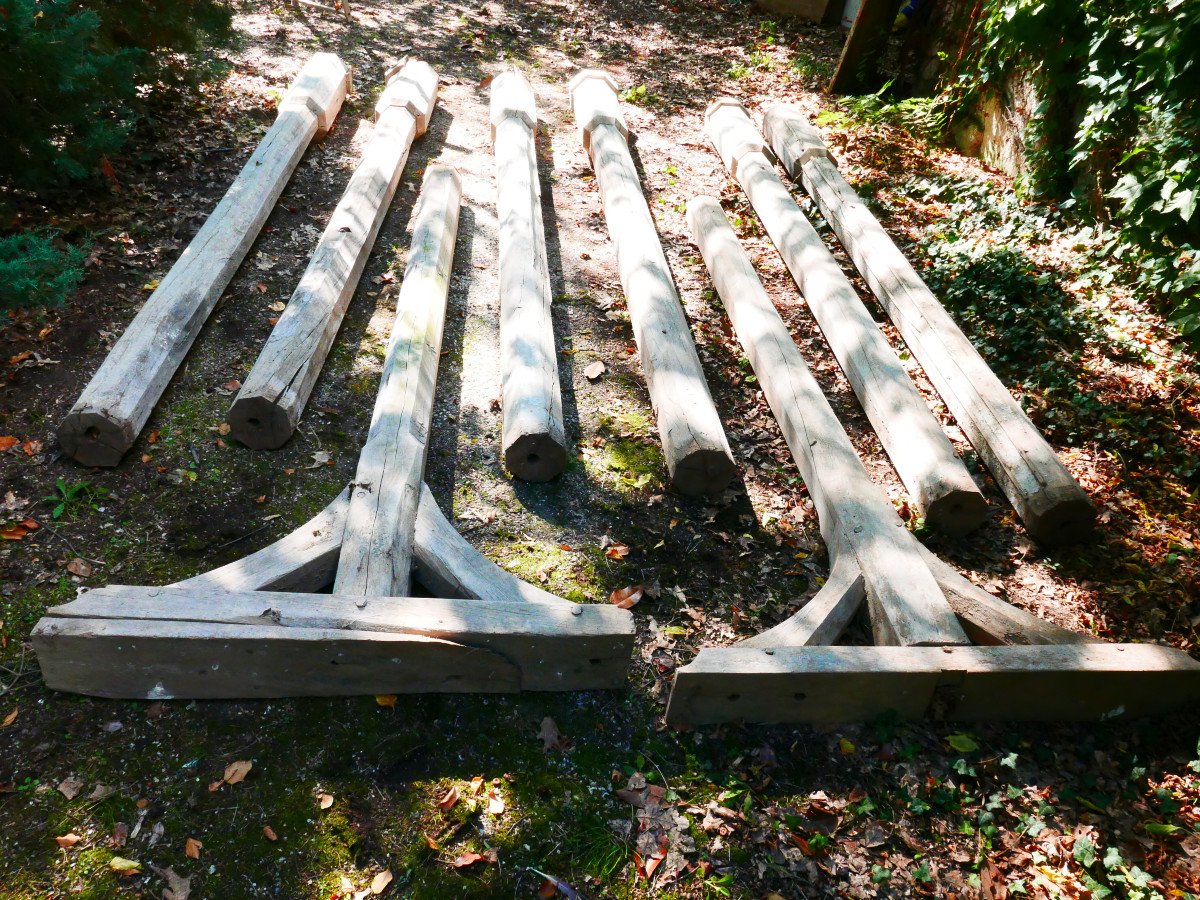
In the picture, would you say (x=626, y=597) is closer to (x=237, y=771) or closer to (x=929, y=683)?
(x=929, y=683)

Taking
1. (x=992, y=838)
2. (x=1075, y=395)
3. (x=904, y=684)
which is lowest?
(x=992, y=838)

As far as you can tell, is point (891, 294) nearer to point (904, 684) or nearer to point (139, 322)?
point (904, 684)

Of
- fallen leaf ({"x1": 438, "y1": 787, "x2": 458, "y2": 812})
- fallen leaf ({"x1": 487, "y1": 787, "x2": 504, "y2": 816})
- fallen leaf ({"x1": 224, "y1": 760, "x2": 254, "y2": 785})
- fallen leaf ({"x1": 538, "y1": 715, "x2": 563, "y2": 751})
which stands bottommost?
fallen leaf ({"x1": 224, "y1": 760, "x2": 254, "y2": 785})

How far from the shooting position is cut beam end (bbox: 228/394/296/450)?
3922 mm

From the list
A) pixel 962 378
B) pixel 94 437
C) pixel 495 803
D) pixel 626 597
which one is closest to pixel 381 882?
pixel 495 803

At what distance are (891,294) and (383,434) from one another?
11.6 ft

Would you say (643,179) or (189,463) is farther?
(643,179)

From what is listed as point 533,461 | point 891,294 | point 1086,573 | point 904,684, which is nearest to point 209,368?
point 533,461

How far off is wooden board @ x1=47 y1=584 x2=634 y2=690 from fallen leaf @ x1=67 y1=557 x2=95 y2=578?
612 millimetres

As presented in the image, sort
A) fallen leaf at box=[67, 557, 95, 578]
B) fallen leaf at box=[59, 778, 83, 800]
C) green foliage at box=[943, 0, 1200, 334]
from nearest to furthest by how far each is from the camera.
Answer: fallen leaf at box=[59, 778, 83, 800]
fallen leaf at box=[67, 557, 95, 578]
green foliage at box=[943, 0, 1200, 334]

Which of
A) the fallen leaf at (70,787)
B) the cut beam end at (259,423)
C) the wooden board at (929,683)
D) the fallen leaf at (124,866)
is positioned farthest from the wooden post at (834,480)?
the fallen leaf at (70,787)

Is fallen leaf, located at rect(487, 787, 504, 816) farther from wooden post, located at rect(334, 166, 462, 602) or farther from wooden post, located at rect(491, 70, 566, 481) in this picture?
wooden post, located at rect(491, 70, 566, 481)

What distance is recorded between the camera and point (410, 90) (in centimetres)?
720

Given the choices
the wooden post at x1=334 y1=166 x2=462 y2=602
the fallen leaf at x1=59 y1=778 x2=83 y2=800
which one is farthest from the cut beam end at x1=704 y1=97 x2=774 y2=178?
the fallen leaf at x1=59 y1=778 x2=83 y2=800
